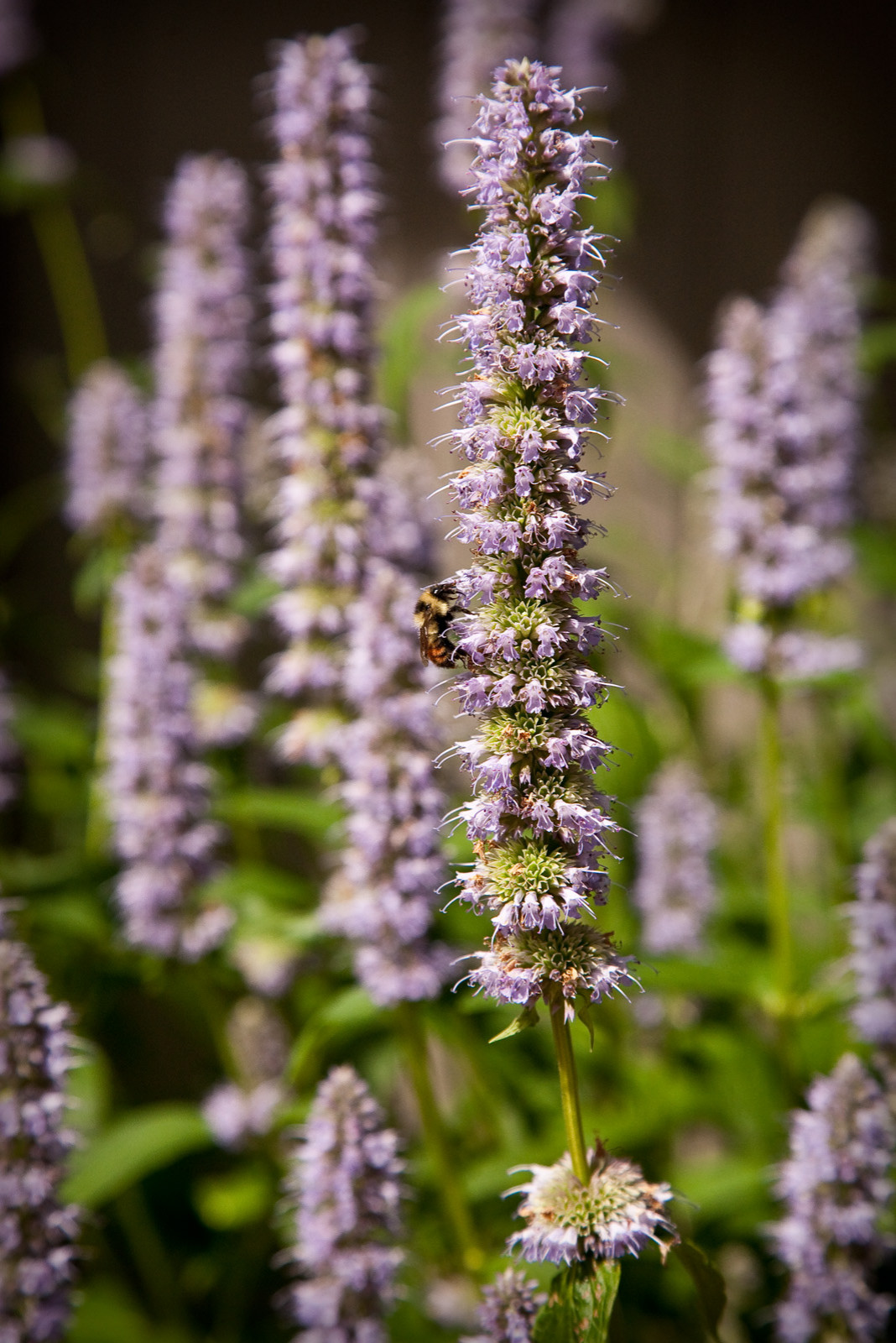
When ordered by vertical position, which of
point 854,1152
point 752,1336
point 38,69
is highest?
point 38,69

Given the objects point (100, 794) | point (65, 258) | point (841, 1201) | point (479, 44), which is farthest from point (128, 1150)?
point (65, 258)

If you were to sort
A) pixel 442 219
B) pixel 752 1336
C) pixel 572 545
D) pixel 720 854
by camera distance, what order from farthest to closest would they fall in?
pixel 442 219 → pixel 720 854 → pixel 752 1336 → pixel 572 545

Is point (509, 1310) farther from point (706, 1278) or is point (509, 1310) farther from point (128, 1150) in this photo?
point (128, 1150)

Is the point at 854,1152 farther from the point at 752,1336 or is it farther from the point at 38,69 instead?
the point at 38,69

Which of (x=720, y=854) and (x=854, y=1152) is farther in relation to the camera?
(x=720, y=854)

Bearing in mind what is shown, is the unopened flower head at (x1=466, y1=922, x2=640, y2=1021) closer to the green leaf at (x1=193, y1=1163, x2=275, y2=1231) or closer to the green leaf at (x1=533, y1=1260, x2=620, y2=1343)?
the green leaf at (x1=533, y1=1260, x2=620, y2=1343)

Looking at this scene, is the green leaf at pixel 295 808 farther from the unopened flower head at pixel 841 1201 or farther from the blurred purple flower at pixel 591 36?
the blurred purple flower at pixel 591 36

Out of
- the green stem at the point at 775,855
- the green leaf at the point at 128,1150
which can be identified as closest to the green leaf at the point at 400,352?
the green stem at the point at 775,855

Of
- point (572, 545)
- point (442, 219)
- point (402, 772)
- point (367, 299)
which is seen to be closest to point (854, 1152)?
point (402, 772)
